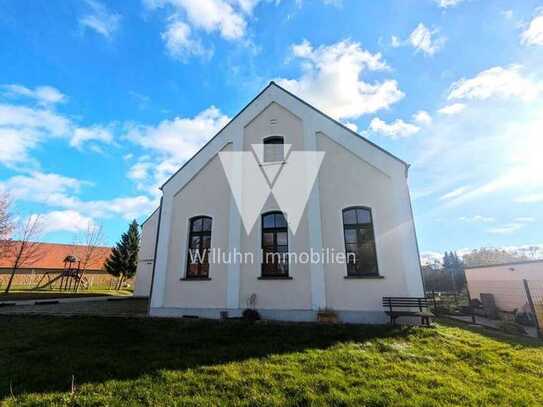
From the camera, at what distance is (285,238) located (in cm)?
881

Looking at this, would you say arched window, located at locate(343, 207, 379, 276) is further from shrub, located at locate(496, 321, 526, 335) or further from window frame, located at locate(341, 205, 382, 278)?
shrub, located at locate(496, 321, 526, 335)

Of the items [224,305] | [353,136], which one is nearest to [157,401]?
[224,305]

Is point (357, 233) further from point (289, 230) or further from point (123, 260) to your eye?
point (123, 260)

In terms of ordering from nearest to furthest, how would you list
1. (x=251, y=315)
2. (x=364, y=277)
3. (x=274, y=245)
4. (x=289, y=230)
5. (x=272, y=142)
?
(x=364, y=277) → (x=251, y=315) → (x=289, y=230) → (x=274, y=245) → (x=272, y=142)

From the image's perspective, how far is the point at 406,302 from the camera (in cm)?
731

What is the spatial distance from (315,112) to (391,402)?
840 cm

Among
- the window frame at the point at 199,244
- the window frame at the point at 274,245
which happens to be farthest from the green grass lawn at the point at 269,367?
the window frame at the point at 199,244

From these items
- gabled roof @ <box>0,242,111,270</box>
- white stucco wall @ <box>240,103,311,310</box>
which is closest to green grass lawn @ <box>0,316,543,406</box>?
white stucco wall @ <box>240,103,311,310</box>

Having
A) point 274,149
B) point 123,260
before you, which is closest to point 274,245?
point 274,149

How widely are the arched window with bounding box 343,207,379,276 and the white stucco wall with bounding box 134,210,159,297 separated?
13.8 m

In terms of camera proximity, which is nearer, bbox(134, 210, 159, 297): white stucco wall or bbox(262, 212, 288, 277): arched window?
bbox(262, 212, 288, 277): arched window

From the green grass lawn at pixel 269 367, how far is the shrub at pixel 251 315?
47.3 inches

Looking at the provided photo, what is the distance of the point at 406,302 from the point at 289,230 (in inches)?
150

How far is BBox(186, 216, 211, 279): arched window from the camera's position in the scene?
9.32m
